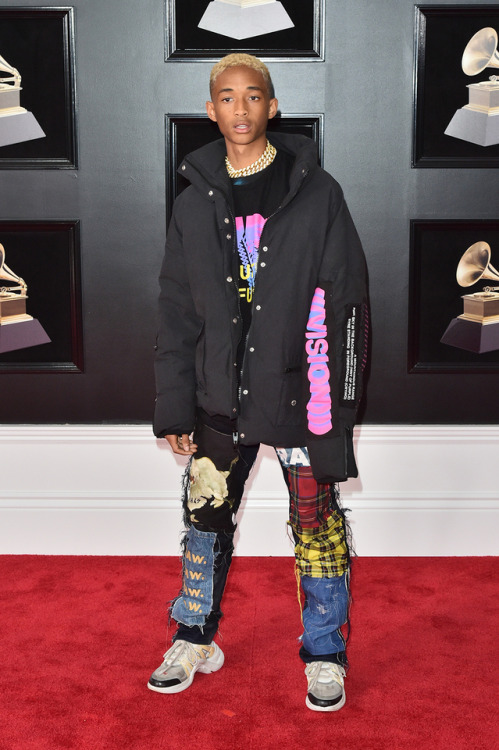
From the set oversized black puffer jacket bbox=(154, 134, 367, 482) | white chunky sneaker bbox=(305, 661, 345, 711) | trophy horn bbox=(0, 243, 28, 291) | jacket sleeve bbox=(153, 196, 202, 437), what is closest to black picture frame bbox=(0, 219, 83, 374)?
trophy horn bbox=(0, 243, 28, 291)

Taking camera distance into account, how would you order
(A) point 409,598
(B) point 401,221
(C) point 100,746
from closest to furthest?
(C) point 100,746, (A) point 409,598, (B) point 401,221

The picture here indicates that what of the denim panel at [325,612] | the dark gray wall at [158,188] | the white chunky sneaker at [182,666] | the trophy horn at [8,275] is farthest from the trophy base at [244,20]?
the white chunky sneaker at [182,666]


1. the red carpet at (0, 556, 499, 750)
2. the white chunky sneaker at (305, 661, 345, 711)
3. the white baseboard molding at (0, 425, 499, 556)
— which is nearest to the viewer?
the red carpet at (0, 556, 499, 750)

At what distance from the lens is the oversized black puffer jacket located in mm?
2146

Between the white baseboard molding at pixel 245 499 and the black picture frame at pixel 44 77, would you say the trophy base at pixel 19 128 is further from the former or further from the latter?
the white baseboard molding at pixel 245 499

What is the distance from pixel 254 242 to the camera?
2.21 m

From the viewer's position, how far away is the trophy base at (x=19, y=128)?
10.2 ft

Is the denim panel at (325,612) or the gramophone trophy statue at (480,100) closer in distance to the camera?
the denim panel at (325,612)

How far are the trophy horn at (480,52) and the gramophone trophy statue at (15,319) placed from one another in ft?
5.96

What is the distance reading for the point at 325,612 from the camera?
2.30 metres

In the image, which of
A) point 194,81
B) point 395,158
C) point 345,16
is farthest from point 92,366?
point 345,16

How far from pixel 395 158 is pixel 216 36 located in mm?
781

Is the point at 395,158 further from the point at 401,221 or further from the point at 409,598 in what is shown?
the point at 409,598

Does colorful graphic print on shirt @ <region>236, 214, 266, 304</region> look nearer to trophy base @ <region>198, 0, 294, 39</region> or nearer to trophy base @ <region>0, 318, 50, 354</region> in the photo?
trophy base @ <region>198, 0, 294, 39</region>
